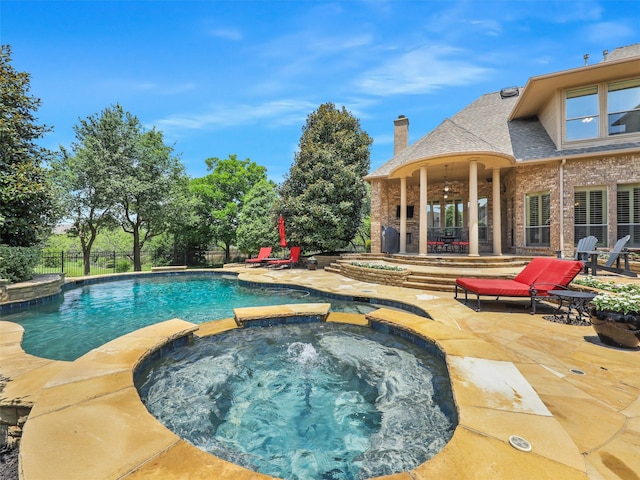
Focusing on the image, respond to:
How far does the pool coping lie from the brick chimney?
A: 17.0 m

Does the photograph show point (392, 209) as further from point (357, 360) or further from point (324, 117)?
point (357, 360)

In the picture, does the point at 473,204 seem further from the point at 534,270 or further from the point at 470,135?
the point at 534,270

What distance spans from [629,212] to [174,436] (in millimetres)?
15460

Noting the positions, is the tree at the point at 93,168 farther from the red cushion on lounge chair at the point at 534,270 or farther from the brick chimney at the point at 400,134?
the red cushion on lounge chair at the point at 534,270

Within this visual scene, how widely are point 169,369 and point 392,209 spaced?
14.5 meters

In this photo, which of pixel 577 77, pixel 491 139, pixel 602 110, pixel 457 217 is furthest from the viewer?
pixel 457 217

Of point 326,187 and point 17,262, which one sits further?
point 326,187

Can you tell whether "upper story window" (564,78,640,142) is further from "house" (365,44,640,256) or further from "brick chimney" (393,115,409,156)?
"brick chimney" (393,115,409,156)

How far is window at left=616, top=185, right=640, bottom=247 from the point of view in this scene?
411 inches

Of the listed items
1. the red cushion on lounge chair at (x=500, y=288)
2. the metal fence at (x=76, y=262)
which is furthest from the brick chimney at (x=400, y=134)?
the metal fence at (x=76, y=262)

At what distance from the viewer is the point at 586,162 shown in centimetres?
1103

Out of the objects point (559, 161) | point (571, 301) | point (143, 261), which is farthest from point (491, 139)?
point (143, 261)

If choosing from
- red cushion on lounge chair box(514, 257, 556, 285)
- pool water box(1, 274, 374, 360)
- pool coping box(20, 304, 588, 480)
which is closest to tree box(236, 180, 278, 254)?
pool water box(1, 274, 374, 360)

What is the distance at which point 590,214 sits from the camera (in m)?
11.1
